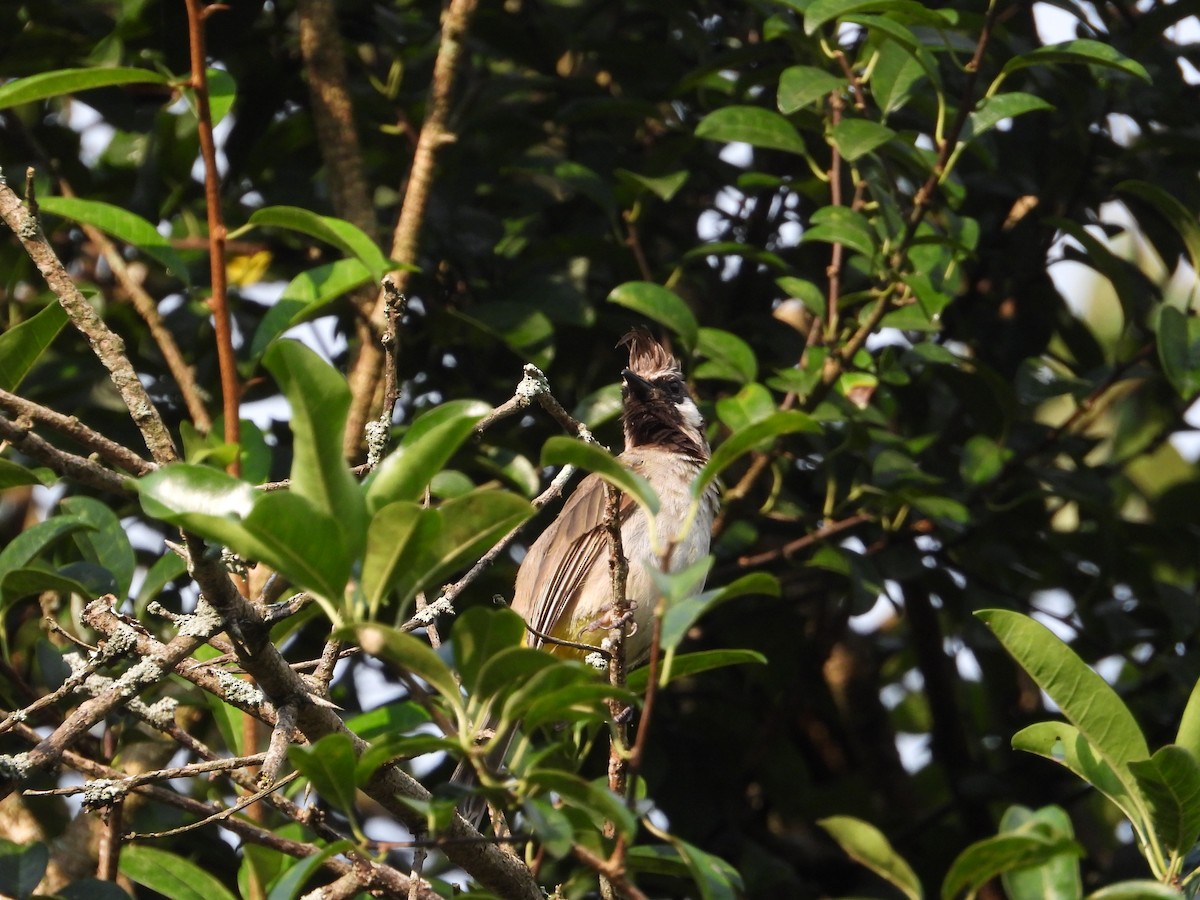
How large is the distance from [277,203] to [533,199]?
2.43ft

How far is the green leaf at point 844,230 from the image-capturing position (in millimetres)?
3211

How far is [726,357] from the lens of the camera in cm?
351

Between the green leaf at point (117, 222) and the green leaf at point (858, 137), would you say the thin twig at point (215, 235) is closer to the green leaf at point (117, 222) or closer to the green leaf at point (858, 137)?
the green leaf at point (117, 222)

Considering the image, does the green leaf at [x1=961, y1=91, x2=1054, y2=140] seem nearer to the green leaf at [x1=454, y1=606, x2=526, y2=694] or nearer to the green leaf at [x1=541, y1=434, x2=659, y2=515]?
the green leaf at [x1=541, y1=434, x2=659, y2=515]

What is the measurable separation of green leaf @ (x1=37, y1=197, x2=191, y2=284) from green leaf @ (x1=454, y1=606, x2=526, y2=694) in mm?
1507

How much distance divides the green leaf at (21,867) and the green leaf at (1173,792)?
1793 mm

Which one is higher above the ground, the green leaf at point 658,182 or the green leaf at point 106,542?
the green leaf at point 658,182

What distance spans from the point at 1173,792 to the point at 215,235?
197 cm

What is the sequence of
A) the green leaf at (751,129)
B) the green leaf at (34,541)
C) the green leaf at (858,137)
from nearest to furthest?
1. the green leaf at (34,541)
2. the green leaf at (858,137)
3. the green leaf at (751,129)

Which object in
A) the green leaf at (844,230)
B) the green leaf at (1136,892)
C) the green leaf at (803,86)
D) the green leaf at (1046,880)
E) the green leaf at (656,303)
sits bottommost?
the green leaf at (656,303)

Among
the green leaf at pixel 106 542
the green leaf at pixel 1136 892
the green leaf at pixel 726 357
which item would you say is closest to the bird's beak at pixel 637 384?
the green leaf at pixel 726 357

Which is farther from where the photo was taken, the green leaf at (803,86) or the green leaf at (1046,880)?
the green leaf at (803,86)

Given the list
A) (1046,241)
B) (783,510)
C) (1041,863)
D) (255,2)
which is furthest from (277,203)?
(1041,863)

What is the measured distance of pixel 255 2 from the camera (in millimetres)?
3713
